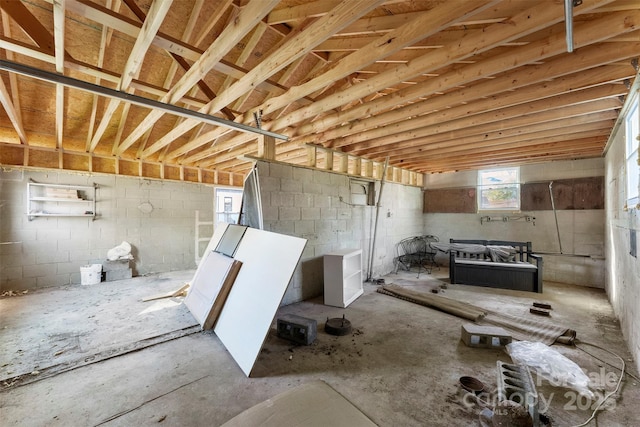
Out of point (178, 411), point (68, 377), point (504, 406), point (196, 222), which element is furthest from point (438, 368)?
point (196, 222)

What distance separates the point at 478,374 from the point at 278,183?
328 centimetres

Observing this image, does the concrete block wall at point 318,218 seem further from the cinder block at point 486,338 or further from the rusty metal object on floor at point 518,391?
the rusty metal object on floor at point 518,391

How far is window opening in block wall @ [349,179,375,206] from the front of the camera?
17.5 ft

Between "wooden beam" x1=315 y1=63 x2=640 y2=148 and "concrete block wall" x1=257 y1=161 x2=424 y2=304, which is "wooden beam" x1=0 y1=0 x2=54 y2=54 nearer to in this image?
"concrete block wall" x1=257 y1=161 x2=424 y2=304

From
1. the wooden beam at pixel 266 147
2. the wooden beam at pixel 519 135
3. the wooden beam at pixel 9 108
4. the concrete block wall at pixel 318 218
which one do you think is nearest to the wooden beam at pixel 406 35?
the wooden beam at pixel 266 147

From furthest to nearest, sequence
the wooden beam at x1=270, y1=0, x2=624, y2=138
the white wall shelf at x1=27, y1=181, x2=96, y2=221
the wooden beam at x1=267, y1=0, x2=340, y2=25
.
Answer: the white wall shelf at x1=27, y1=181, x2=96, y2=221
the wooden beam at x1=267, y1=0, x2=340, y2=25
the wooden beam at x1=270, y1=0, x2=624, y2=138

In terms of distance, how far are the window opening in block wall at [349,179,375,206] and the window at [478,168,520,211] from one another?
309 cm

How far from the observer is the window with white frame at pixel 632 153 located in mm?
2477

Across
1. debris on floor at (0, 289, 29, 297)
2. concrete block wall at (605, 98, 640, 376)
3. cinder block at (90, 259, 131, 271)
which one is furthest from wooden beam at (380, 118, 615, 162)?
debris on floor at (0, 289, 29, 297)

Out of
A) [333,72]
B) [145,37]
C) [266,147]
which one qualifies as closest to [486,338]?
[333,72]

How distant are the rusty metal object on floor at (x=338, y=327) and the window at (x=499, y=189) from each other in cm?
535

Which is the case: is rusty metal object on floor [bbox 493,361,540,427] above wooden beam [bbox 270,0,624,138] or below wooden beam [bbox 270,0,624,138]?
below

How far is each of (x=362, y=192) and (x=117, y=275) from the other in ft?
18.3

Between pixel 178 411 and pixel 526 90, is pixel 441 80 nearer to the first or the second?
pixel 526 90
